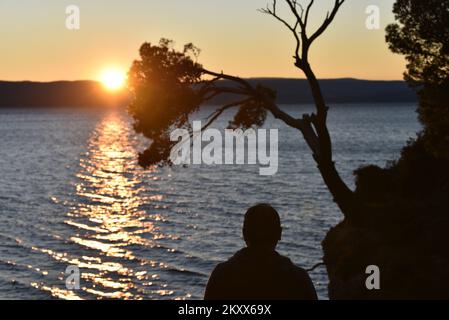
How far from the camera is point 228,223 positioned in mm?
57500

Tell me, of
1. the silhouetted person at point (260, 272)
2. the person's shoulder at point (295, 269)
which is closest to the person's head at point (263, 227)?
the silhouetted person at point (260, 272)

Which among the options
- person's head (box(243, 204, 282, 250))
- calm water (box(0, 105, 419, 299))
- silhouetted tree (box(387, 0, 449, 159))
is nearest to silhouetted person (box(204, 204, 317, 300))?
person's head (box(243, 204, 282, 250))

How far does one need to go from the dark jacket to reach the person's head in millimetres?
73

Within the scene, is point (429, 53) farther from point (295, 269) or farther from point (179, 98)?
point (295, 269)

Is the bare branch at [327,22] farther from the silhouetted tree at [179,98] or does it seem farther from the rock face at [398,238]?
the rock face at [398,238]

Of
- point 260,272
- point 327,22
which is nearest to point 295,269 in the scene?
point 260,272

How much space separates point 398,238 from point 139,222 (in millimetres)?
37767

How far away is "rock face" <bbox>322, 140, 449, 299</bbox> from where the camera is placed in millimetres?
23859

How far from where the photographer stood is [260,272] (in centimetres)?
484

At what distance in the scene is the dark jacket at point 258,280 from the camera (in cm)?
475
